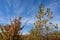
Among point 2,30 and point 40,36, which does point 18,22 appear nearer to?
point 2,30

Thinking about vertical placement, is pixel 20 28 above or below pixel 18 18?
below

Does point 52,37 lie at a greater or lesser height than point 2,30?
greater

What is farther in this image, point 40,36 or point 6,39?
point 40,36

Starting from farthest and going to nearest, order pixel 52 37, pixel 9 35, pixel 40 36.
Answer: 1. pixel 52 37
2. pixel 40 36
3. pixel 9 35

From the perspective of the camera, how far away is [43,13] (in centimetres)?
3588

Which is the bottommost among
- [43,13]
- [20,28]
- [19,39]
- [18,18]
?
[19,39]

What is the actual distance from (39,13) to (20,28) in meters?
26.5

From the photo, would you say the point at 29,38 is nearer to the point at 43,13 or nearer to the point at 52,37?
the point at 43,13

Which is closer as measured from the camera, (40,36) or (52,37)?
(40,36)

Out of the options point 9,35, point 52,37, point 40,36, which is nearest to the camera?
point 9,35

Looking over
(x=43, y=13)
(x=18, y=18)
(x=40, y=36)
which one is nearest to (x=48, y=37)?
(x=40, y=36)

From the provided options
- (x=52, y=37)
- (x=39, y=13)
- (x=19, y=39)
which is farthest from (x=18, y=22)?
(x=52, y=37)

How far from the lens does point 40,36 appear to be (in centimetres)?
3562

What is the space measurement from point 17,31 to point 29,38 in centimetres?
75
